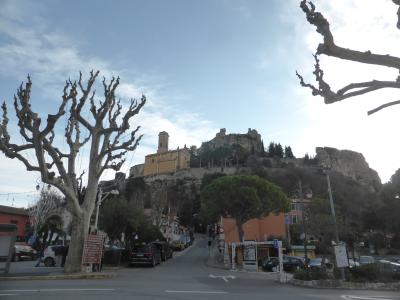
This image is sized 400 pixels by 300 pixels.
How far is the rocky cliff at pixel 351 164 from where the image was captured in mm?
137125

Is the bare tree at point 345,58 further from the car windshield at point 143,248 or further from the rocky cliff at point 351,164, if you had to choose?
the rocky cliff at point 351,164

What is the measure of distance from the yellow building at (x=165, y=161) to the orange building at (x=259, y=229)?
76531mm

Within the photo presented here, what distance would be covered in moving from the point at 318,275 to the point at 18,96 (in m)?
16.1

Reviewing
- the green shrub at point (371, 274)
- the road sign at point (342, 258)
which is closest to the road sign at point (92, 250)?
the road sign at point (342, 258)

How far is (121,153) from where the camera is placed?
69.0 feet

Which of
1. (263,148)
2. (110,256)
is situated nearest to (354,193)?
(110,256)

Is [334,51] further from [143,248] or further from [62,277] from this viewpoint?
[143,248]

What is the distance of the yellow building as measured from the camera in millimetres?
129500

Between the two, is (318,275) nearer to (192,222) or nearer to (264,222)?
(264,222)

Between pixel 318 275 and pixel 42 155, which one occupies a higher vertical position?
pixel 42 155

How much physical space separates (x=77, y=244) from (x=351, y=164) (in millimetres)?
138866

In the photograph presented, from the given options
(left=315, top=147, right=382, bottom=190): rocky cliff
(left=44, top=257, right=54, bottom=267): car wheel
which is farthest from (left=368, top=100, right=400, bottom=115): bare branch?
(left=315, top=147, right=382, bottom=190): rocky cliff

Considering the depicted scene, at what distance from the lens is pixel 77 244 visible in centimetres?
1816

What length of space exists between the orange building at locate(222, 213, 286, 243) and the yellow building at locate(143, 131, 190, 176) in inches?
3013
